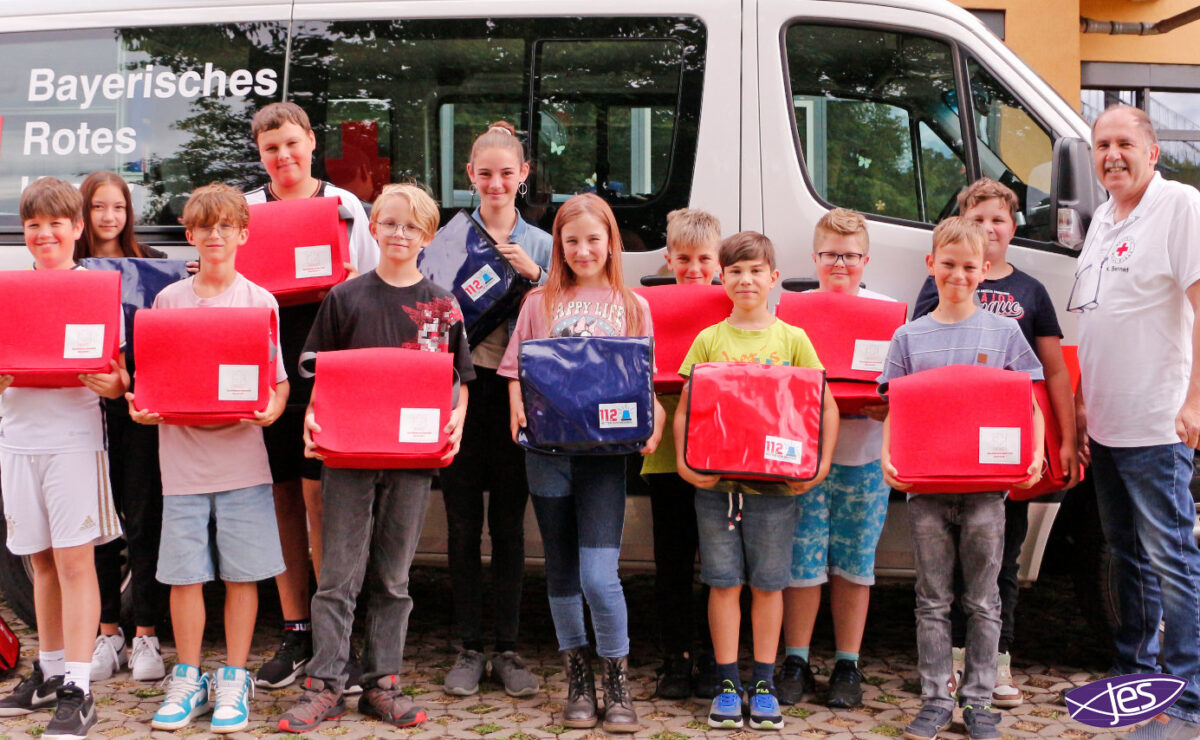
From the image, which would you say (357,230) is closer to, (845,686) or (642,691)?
(642,691)

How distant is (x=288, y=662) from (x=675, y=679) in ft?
4.72

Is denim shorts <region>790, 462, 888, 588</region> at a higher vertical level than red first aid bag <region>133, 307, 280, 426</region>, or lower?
lower

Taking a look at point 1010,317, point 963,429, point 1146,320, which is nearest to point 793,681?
point 963,429

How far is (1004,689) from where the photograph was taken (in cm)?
406

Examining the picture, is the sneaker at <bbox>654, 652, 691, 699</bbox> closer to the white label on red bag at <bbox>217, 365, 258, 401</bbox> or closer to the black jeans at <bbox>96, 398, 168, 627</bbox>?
the white label on red bag at <bbox>217, 365, 258, 401</bbox>

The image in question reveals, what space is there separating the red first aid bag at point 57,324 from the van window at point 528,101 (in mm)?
1132

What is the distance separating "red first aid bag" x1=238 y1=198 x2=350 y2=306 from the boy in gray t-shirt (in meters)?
2.00

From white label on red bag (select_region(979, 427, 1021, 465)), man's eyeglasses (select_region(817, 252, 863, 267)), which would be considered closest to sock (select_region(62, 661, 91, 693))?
man's eyeglasses (select_region(817, 252, 863, 267))

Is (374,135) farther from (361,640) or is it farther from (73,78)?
(361,640)

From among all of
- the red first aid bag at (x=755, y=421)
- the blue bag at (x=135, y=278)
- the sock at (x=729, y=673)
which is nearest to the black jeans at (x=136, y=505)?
the blue bag at (x=135, y=278)

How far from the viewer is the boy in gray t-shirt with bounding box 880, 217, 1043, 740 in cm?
367

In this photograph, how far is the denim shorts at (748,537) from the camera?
148 inches

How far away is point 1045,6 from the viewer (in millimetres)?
11930

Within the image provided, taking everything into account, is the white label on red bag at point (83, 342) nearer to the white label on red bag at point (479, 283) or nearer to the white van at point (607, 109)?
the white van at point (607, 109)
